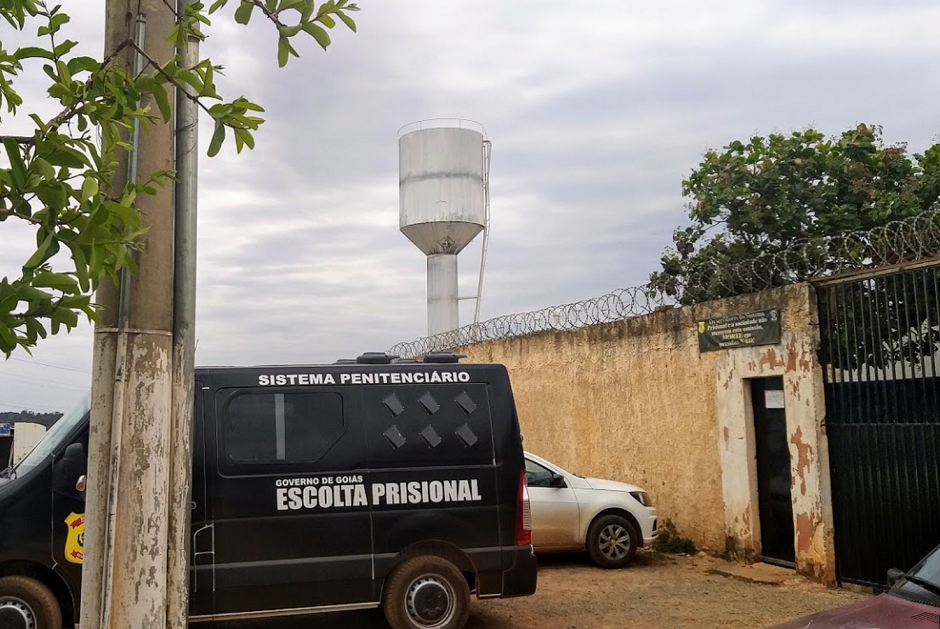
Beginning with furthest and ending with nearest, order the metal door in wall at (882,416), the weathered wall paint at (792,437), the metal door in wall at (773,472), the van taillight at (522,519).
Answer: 1. the metal door in wall at (773,472)
2. the weathered wall paint at (792,437)
3. the metal door in wall at (882,416)
4. the van taillight at (522,519)

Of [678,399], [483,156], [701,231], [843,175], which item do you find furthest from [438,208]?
[678,399]

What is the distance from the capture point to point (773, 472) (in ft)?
32.6

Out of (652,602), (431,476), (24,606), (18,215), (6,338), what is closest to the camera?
(6,338)

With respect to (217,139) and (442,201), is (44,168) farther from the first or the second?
(442,201)

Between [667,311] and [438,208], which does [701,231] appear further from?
[438,208]

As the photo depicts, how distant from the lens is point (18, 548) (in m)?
6.42

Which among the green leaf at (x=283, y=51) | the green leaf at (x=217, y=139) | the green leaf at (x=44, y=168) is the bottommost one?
the green leaf at (x=44, y=168)

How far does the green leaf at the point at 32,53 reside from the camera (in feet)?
8.75

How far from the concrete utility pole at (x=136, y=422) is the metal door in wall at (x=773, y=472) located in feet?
25.1

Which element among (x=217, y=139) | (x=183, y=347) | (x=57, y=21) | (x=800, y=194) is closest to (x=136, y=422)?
(x=183, y=347)

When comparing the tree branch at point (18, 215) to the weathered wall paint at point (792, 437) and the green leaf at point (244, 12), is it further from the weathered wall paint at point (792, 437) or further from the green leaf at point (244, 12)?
the weathered wall paint at point (792, 437)

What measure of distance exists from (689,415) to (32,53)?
31.3 ft

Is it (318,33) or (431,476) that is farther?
(431,476)

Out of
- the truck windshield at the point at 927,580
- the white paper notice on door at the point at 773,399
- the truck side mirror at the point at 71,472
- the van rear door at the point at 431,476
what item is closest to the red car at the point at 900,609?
the truck windshield at the point at 927,580
